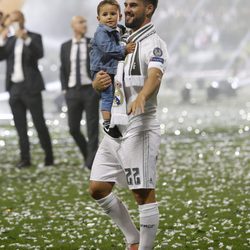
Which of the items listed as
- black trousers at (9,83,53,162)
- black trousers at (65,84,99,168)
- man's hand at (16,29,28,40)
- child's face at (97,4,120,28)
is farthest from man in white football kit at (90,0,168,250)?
black trousers at (9,83,53,162)

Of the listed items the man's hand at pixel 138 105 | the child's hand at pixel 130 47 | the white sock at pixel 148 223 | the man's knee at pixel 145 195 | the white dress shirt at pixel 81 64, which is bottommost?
the white sock at pixel 148 223

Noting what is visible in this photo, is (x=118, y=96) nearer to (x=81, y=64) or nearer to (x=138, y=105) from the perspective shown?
(x=138, y=105)

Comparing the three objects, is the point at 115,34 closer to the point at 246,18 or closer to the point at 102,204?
the point at 102,204

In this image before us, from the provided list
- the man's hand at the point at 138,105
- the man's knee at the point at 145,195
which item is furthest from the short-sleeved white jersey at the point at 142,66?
the man's knee at the point at 145,195

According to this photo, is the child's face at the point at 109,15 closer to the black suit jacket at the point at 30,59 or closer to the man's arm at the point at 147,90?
the man's arm at the point at 147,90

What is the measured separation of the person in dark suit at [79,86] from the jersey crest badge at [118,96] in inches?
233

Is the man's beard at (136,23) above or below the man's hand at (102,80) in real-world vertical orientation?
above

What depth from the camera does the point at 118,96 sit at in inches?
256

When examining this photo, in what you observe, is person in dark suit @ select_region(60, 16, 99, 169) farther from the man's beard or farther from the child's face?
the man's beard

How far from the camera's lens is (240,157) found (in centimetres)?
1401

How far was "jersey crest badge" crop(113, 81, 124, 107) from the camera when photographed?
21.3 ft

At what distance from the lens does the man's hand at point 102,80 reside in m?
6.57

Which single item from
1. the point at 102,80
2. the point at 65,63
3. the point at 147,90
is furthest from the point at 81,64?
the point at 147,90

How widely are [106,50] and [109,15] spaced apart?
0.87 ft
